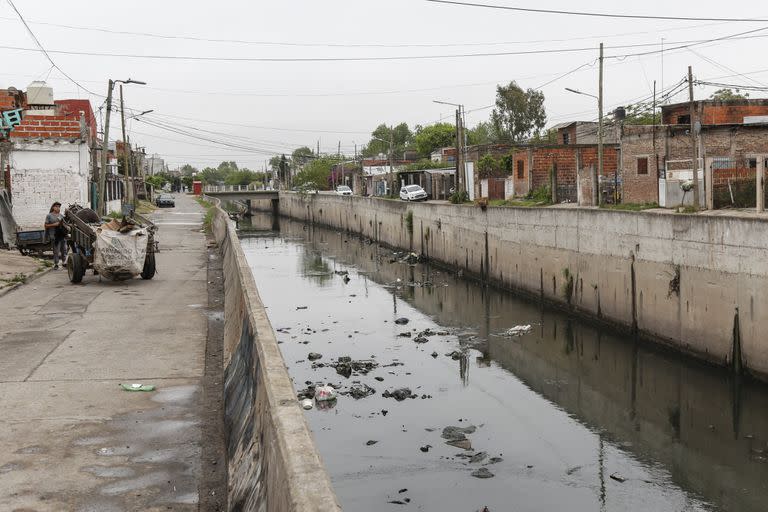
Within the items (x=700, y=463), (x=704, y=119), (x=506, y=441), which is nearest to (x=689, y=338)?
(x=700, y=463)

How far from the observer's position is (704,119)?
Result: 119 feet

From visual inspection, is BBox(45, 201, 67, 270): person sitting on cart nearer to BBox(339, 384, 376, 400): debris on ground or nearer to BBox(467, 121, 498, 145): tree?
BBox(339, 384, 376, 400): debris on ground

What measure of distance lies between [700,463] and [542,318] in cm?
1165

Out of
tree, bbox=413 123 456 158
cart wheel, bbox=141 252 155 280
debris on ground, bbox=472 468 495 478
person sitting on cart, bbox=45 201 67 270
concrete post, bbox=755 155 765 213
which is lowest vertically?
debris on ground, bbox=472 468 495 478

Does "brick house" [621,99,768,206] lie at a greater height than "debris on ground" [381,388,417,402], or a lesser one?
greater

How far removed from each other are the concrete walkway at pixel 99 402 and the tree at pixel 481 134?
94.2 metres

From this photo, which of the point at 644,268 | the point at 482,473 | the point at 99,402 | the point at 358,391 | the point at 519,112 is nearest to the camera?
the point at 99,402

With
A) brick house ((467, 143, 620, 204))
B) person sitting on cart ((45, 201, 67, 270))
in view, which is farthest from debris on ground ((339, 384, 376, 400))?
brick house ((467, 143, 620, 204))

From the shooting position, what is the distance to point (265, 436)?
607 centimetres

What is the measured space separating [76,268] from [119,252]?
4.02 feet

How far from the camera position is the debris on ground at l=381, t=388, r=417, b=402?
51.1 feet

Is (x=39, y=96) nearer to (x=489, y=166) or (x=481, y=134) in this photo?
(x=489, y=166)

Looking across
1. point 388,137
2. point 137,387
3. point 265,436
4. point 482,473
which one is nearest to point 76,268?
point 137,387

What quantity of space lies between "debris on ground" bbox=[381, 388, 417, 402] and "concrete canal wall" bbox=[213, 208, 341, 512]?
582 cm
